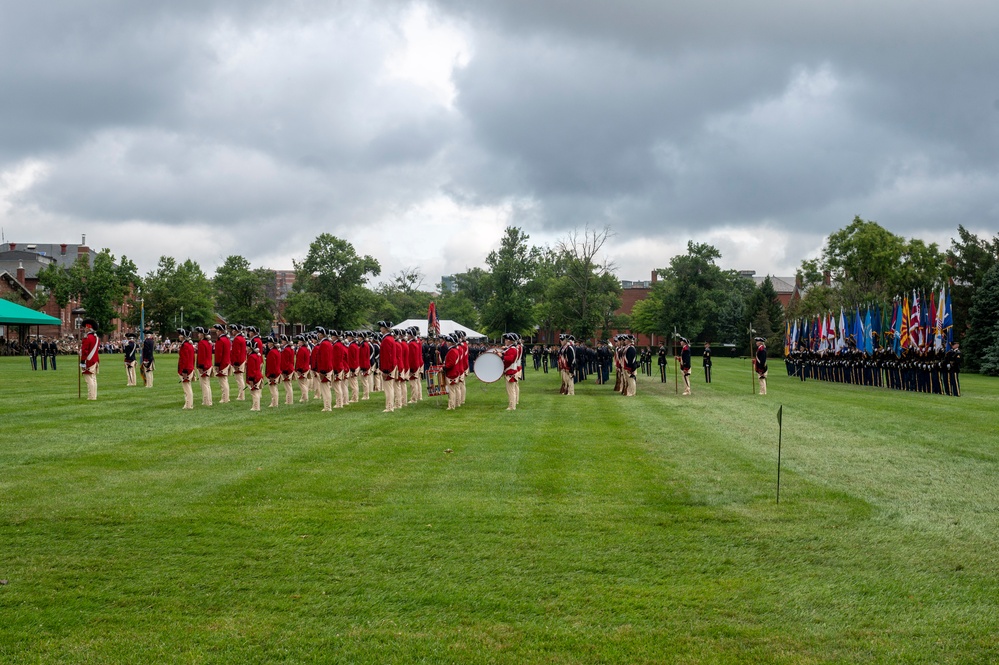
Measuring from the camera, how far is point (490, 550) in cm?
746

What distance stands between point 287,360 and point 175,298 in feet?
253

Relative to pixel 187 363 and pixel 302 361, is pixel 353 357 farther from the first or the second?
pixel 187 363

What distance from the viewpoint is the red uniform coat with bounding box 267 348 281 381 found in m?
22.1

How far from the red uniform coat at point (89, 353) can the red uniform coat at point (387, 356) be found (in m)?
8.75

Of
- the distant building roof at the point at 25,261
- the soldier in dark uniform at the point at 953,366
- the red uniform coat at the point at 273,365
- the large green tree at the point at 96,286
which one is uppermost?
the distant building roof at the point at 25,261

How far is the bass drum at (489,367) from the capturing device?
23219 mm

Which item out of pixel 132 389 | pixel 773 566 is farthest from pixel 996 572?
pixel 132 389

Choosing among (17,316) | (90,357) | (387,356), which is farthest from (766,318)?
(90,357)

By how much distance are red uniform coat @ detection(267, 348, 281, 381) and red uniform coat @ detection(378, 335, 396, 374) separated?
3383mm

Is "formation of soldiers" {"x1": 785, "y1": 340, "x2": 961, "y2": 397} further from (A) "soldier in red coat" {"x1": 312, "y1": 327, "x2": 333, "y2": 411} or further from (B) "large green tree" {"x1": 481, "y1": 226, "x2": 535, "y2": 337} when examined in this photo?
(B) "large green tree" {"x1": 481, "y1": 226, "x2": 535, "y2": 337}

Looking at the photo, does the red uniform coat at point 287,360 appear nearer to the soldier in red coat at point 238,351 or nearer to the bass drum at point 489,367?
the soldier in red coat at point 238,351

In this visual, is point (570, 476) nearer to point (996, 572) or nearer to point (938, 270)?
point (996, 572)

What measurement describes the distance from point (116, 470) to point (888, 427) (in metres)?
15.8

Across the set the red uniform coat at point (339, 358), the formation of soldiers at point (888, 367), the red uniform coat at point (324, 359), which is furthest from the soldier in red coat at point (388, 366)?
the formation of soldiers at point (888, 367)
